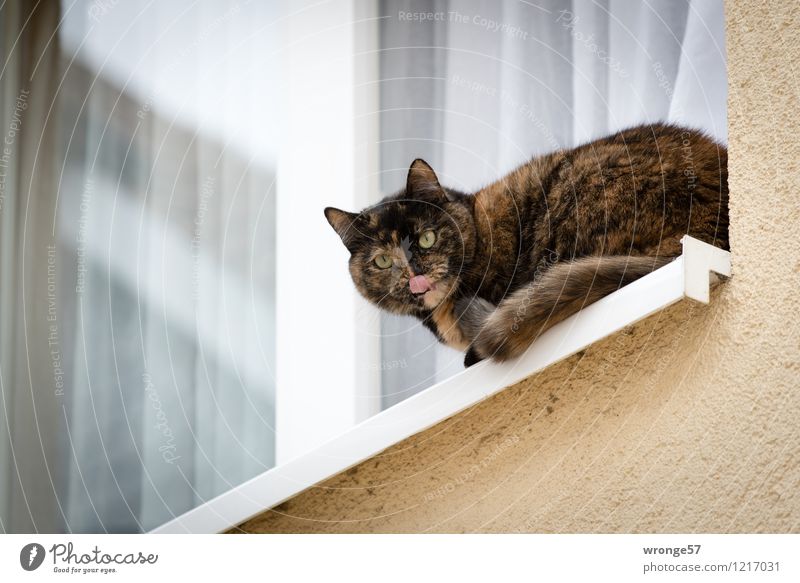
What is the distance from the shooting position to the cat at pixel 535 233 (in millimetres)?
817

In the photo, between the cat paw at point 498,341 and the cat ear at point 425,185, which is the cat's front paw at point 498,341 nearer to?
the cat paw at point 498,341

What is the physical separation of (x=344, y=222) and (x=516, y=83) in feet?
1.25

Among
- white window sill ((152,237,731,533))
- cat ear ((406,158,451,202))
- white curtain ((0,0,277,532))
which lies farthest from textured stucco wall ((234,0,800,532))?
white curtain ((0,0,277,532))

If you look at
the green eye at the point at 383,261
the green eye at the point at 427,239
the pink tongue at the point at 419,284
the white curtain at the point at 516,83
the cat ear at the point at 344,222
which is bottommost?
the pink tongue at the point at 419,284

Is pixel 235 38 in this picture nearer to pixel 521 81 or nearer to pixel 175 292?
pixel 175 292

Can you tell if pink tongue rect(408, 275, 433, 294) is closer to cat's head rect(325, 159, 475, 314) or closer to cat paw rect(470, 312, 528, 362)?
cat's head rect(325, 159, 475, 314)

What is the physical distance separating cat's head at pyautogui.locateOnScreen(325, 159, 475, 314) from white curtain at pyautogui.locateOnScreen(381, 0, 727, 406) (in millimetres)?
203

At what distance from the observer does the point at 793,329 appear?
67cm

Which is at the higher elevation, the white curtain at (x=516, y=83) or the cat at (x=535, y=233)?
the white curtain at (x=516, y=83)

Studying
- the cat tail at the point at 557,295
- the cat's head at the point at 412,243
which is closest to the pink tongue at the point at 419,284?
the cat's head at the point at 412,243
